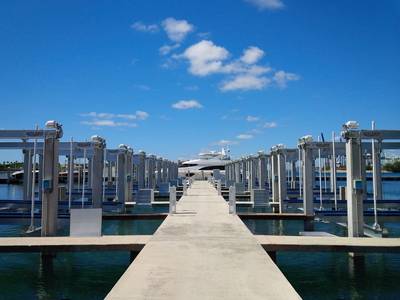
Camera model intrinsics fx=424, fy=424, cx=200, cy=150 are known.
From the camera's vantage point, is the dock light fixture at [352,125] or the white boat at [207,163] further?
the white boat at [207,163]

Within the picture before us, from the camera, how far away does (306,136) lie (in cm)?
1784

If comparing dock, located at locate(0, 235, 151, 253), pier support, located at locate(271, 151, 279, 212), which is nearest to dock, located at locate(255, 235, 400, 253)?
dock, located at locate(0, 235, 151, 253)

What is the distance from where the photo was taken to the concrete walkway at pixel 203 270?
6.52m

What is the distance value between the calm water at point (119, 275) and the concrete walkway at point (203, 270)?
1.78 m

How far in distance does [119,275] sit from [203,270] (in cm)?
454

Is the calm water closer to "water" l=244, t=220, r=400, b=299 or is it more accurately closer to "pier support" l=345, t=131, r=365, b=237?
"water" l=244, t=220, r=400, b=299

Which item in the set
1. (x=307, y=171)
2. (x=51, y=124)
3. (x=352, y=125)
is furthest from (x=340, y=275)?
(x=51, y=124)

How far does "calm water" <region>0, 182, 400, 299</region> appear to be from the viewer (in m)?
10.1

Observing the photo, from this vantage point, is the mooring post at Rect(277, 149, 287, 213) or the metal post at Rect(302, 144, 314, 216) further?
the mooring post at Rect(277, 149, 287, 213)

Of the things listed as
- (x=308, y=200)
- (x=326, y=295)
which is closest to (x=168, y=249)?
(x=326, y=295)

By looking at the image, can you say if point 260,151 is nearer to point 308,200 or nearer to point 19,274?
point 308,200

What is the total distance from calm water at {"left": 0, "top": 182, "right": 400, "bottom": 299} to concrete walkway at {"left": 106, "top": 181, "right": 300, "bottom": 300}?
5.85ft

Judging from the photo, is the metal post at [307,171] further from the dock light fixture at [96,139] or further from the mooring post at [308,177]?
the dock light fixture at [96,139]

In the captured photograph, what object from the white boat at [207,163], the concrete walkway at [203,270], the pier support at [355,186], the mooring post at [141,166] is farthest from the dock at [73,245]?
Result: the white boat at [207,163]
